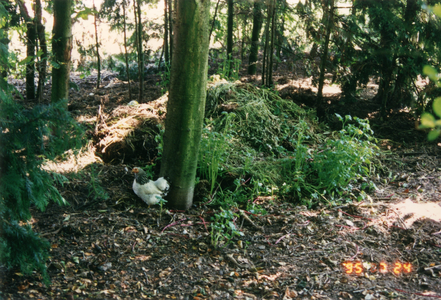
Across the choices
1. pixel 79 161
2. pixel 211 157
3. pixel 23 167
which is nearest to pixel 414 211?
pixel 211 157

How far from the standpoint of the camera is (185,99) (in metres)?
3.82

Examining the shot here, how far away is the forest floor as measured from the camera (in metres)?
2.86

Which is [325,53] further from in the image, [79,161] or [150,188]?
[79,161]

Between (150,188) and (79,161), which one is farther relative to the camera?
(79,161)

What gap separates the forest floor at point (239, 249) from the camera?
2.86 metres

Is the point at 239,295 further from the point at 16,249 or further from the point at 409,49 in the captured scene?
the point at 409,49

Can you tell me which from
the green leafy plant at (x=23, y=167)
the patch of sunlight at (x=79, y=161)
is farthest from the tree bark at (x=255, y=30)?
the green leafy plant at (x=23, y=167)

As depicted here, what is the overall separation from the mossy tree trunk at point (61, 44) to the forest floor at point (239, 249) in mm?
1080

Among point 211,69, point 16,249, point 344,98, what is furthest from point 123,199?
point 211,69

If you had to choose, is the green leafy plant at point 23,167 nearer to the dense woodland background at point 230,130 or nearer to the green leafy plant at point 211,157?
the dense woodland background at point 230,130

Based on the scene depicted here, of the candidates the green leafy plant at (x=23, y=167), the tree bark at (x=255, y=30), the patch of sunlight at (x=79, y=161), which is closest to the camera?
the green leafy plant at (x=23, y=167)
